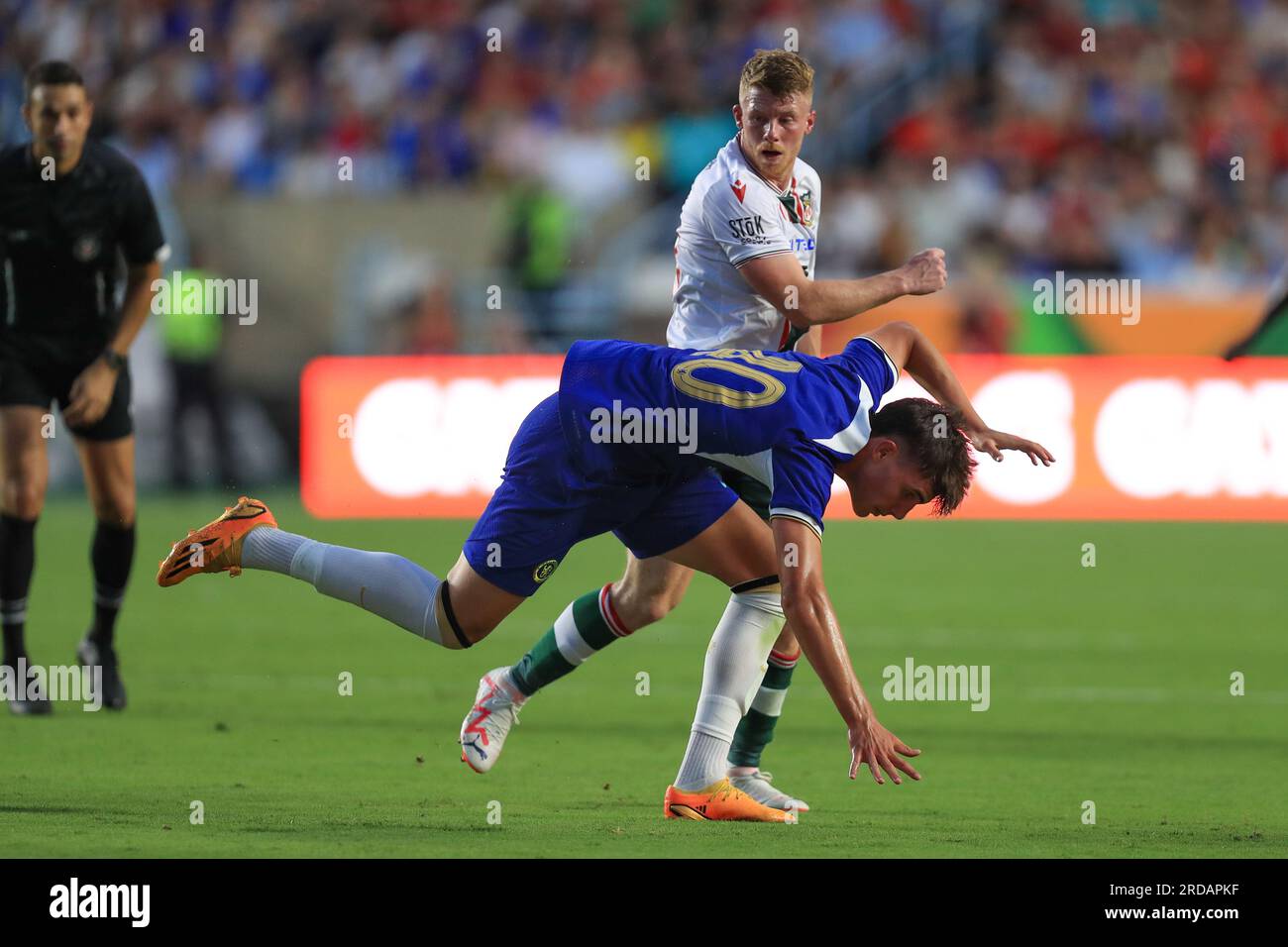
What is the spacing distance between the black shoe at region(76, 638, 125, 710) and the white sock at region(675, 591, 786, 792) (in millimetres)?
3014

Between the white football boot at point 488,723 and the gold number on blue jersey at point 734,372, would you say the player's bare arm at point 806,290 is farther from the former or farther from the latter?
the white football boot at point 488,723

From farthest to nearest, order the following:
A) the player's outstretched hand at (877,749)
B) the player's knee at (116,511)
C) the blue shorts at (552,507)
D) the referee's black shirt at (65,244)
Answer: the player's knee at (116,511) → the referee's black shirt at (65,244) → the blue shorts at (552,507) → the player's outstretched hand at (877,749)

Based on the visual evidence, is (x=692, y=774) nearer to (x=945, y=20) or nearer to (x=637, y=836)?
(x=637, y=836)

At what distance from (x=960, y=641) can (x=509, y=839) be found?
5.23 metres

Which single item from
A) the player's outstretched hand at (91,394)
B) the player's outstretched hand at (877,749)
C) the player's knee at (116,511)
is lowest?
the player's outstretched hand at (877,749)

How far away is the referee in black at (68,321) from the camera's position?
7.79 metres

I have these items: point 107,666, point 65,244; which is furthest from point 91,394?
point 107,666

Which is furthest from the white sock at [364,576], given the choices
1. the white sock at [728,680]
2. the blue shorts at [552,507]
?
the white sock at [728,680]

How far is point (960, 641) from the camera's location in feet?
33.7

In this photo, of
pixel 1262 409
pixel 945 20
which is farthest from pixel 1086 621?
pixel 945 20

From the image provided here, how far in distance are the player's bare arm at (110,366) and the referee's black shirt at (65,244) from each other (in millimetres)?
78

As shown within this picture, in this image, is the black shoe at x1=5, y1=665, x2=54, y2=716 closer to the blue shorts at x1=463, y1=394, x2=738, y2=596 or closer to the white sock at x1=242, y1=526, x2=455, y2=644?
the white sock at x1=242, y1=526, x2=455, y2=644

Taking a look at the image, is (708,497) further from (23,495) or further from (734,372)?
(23,495)

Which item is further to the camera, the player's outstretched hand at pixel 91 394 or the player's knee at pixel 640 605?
the player's outstretched hand at pixel 91 394
